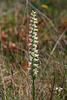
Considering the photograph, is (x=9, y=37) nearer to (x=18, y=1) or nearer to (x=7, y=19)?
(x=7, y=19)

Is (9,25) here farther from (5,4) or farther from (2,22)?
(5,4)

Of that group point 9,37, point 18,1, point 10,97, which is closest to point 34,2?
point 18,1

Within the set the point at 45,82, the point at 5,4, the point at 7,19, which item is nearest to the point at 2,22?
the point at 7,19

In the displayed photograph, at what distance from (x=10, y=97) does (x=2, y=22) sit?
4.09m

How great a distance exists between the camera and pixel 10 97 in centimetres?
219

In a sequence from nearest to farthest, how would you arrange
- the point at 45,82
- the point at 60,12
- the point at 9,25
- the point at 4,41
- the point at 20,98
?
the point at 20,98 < the point at 45,82 < the point at 4,41 < the point at 9,25 < the point at 60,12

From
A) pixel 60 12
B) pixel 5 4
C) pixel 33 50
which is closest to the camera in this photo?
pixel 33 50

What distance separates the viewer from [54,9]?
7254mm

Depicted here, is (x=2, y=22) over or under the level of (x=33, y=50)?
over

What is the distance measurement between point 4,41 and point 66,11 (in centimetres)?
358

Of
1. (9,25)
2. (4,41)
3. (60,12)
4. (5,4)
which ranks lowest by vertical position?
(4,41)

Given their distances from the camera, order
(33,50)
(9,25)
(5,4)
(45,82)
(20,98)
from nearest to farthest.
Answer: (33,50), (20,98), (45,82), (9,25), (5,4)

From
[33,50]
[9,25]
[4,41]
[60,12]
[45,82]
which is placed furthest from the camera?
[60,12]

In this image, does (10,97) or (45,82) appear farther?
(45,82)
